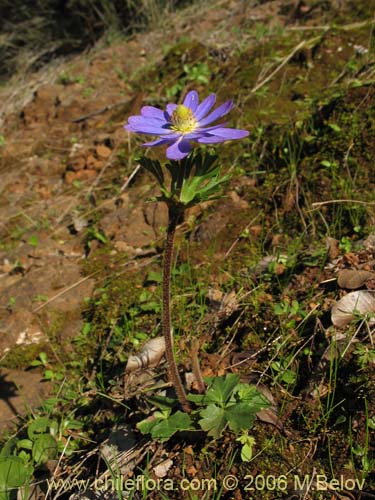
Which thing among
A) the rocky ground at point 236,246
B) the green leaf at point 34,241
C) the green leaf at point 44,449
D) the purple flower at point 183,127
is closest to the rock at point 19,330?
the rocky ground at point 236,246

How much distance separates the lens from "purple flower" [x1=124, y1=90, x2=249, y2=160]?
1.51 m

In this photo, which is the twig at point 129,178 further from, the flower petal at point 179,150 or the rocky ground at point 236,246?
the flower petal at point 179,150

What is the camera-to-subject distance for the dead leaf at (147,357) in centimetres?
225

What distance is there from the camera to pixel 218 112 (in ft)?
5.55

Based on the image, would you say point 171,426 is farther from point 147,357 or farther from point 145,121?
point 145,121

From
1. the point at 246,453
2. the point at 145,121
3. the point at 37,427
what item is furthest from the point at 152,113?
the point at 37,427

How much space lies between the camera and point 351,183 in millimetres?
2676

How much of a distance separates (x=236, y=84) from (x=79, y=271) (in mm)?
1974

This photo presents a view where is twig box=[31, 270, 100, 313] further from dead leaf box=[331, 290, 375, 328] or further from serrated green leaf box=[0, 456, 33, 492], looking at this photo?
dead leaf box=[331, 290, 375, 328]

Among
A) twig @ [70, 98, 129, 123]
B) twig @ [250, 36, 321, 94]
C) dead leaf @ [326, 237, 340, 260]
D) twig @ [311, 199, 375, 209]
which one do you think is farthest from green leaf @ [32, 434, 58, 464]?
twig @ [70, 98, 129, 123]

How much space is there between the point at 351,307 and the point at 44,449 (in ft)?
4.43

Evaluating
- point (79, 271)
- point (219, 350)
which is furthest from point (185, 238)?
point (219, 350)

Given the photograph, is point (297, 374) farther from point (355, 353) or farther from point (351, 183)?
point (351, 183)

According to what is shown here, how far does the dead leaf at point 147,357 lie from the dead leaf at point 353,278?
84cm
